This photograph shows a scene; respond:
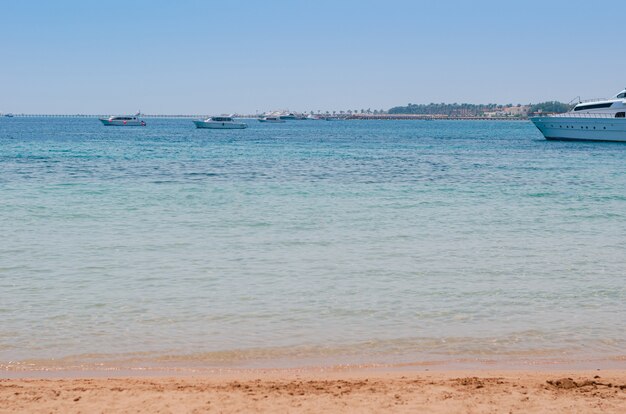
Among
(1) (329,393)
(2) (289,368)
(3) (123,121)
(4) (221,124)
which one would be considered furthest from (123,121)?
(1) (329,393)

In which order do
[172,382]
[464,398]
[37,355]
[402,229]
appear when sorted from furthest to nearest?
[402,229] → [37,355] → [172,382] → [464,398]

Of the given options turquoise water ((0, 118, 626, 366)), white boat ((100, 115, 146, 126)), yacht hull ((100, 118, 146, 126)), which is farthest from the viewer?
white boat ((100, 115, 146, 126))

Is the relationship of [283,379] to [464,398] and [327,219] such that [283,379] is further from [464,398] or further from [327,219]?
[327,219]

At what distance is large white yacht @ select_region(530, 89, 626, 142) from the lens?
234ft

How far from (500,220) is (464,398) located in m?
14.8

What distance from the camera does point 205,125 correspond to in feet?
488

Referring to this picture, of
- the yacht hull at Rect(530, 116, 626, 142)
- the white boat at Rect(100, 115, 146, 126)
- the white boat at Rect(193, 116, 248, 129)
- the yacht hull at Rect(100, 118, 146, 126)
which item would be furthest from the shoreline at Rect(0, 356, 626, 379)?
the yacht hull at Rect(100, 118, 146, 126)

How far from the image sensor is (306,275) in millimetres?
14148

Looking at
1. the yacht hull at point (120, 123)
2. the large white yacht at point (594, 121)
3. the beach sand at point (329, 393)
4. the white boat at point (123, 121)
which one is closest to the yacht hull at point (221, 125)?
the white boat at point (123, 121)

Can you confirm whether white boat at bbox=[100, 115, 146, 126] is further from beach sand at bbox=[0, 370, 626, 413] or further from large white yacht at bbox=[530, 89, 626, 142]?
beach sand at bbox=[0, 370, 626, 413]

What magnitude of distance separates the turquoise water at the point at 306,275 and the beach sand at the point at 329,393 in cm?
90

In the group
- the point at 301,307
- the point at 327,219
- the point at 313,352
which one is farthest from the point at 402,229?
the point at 313,352

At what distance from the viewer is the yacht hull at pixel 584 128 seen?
233 ft

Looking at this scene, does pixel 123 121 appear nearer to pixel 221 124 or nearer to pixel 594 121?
pixel 221 124
